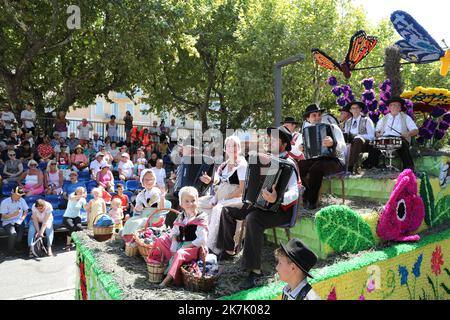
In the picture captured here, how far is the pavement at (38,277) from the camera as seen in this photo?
6562 mm

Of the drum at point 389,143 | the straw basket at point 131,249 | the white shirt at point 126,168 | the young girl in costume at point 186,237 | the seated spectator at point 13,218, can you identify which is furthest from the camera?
the white shirt at point 126,168

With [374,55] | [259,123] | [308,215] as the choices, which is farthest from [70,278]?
[374,55]

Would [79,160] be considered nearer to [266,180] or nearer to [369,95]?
[369,95]

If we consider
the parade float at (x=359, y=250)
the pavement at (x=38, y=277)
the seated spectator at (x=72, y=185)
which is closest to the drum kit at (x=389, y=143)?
the parade float at (x=359, y=250)

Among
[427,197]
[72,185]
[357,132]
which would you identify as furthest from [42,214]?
[427,197]

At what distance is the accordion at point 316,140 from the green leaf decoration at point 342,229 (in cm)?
140

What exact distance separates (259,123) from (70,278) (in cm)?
1502

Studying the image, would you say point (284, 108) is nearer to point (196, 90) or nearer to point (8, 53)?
point (196, 90)

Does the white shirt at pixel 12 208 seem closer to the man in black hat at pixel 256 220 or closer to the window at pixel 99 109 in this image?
the man in black hat at pixel 256 220

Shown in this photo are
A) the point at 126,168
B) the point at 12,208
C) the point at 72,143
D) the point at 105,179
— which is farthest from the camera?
the point at 72,143

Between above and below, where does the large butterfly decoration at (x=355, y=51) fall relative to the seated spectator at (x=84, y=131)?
above

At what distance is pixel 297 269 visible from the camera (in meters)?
2.83

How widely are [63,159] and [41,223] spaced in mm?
4229

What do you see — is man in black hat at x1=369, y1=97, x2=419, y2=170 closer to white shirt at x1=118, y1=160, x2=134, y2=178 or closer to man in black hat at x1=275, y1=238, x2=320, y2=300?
man in black hat at x1=275, y1=238, x2=320, y2=300
